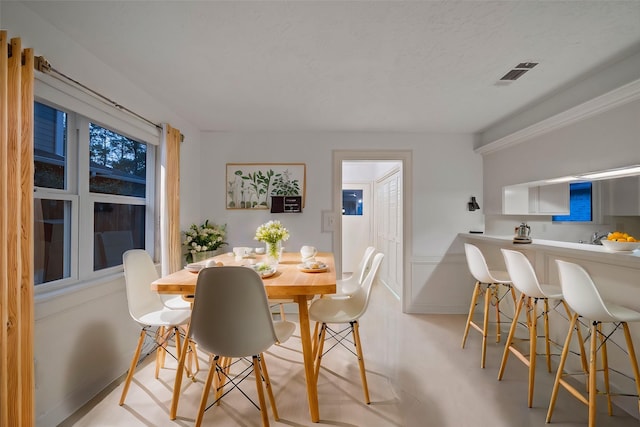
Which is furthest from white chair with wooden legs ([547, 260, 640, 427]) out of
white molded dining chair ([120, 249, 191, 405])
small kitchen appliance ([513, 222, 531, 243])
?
white molded dining chair ([120, 249, 191, 405])

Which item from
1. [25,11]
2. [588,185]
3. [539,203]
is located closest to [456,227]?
[539,203]

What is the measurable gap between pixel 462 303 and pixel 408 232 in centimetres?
118

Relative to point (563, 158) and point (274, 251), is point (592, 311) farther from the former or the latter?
point (274, 251)

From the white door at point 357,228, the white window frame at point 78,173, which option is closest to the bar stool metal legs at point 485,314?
the white window frame at point 78,173

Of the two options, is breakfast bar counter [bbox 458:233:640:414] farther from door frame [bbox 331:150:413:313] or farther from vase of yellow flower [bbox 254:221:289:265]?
vase of yellow flower [bbox 254:221:289:265]

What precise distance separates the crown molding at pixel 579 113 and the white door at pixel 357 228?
138 inches

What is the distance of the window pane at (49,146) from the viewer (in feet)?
5.87

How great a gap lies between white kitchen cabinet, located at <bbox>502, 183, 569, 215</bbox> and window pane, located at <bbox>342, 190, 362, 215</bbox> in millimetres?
3566

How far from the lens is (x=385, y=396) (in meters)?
2.04

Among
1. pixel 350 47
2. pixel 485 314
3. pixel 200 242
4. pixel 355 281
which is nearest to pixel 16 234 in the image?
pixel 200 242

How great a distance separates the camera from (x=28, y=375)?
146 centimetres


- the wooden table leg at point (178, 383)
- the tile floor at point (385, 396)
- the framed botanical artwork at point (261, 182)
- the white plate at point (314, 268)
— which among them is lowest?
the tile floor at point (385, 396)

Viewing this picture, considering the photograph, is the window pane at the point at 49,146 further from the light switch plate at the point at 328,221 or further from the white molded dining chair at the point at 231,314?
the light switch plate at the point at 328,221

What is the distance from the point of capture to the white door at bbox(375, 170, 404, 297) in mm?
4312
